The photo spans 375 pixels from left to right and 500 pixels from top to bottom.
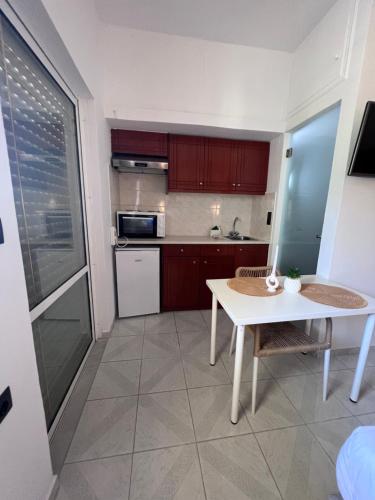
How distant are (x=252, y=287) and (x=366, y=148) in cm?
135

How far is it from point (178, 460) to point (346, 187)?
220 cm

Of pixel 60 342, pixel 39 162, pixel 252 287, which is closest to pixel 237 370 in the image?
pixel 252 287

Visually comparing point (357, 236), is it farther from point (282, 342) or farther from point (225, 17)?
point (225, 17)

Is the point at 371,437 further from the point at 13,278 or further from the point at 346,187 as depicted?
the point at 346,187

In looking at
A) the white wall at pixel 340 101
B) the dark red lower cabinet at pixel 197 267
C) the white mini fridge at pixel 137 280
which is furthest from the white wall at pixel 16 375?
the white wall at pixel 340 101

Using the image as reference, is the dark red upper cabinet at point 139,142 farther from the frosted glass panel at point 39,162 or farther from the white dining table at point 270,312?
the white dining table at point 270,312

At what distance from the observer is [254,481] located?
1.03 metres

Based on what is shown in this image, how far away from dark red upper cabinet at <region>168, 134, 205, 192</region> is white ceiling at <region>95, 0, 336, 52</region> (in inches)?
36.5

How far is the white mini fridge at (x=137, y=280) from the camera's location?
2350 mm

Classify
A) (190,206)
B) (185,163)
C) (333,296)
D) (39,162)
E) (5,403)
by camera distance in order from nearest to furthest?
(5,403)
(39,162)
(333,296)
(185,163)
(190,206)

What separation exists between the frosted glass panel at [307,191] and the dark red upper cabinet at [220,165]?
69 centimetres

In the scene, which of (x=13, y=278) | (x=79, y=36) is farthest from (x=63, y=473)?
(x=79, y=36)

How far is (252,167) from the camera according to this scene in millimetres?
2715

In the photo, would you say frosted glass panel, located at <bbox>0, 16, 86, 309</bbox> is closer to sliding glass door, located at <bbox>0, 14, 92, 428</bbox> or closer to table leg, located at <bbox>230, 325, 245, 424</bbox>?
sliding glass door, located at <bbox>0, 14, 92, 428</bbox>
